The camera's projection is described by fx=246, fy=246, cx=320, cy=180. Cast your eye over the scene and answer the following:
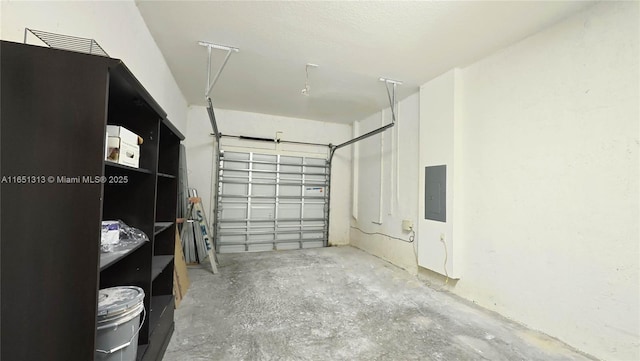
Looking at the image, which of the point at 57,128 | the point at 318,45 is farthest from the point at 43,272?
the point at 318,45

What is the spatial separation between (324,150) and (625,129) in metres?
4.67

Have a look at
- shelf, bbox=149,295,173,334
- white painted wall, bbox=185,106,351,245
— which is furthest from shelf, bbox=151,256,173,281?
white painted wall, bbox=185,106,351,245

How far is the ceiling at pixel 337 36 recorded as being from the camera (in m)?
2.14

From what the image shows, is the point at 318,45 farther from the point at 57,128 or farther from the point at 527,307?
the point at 527,307

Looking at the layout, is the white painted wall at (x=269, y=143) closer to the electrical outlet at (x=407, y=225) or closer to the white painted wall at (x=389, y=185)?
the white painted wall at (x=389, y=185)

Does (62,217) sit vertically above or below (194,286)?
above

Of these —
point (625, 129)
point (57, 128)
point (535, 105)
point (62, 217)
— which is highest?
point (535, 105)

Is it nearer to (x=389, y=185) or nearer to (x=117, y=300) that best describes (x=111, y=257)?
(x=117, y=300)

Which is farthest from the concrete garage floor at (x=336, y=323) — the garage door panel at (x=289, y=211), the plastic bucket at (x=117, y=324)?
the garage door panel at (x=289, y=211)

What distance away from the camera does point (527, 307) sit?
7.99 feet

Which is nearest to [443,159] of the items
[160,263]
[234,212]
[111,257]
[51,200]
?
[160,263]

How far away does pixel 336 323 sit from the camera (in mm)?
2375

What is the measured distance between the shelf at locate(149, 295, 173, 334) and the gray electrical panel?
10.6 feet

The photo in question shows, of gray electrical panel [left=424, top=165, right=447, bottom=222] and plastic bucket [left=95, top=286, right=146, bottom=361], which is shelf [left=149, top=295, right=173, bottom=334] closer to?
plastic bucket [left=95, top=286, right=146, bottom=361]
